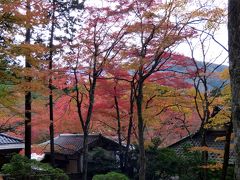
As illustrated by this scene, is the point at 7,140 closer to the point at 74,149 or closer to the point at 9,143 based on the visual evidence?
the point at 9,143

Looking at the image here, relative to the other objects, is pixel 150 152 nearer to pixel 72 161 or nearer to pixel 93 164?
pixel 93 164

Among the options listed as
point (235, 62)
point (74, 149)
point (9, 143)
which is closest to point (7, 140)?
point (9, 143)

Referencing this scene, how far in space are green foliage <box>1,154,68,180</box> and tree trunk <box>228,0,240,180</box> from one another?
324 inches

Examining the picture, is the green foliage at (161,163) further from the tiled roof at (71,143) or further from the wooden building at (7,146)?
the wooden building at (7,146)

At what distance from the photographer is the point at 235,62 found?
4.72 meters

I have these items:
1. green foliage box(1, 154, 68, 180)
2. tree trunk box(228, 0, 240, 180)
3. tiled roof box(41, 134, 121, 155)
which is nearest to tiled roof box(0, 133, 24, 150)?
tiled roof box(41, 134, 121, 155)

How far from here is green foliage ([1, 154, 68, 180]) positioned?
11.0 meters

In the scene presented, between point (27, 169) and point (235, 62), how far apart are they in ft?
28.6

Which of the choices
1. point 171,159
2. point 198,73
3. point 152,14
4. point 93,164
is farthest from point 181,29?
point 93,164

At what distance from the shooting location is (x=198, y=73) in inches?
560

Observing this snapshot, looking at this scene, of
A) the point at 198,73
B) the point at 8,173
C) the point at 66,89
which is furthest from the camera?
the point at 66,89

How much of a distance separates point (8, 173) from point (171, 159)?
8826 millimetres

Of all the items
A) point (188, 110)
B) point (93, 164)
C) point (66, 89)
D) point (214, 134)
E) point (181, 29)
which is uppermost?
point (181, 29)

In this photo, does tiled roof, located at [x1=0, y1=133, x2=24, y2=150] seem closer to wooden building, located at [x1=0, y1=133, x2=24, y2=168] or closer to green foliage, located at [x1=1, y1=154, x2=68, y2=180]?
wooden building, located at [x1=0, y1=133, x2=24, y2=168]
